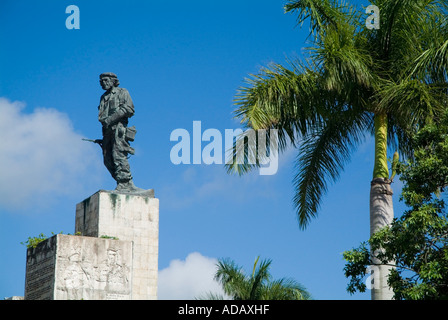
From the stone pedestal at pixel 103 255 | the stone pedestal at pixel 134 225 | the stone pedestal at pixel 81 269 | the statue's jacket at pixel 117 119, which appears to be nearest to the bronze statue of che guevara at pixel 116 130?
the statue's jacket at pixel 117 119

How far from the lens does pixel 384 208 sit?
2236 centimetres

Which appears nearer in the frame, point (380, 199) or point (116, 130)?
point (380, 199)

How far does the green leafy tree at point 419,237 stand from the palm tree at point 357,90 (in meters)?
2.33

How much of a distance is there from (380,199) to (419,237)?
322 cm

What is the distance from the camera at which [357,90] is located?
2350cm

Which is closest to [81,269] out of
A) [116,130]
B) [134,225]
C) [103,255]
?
[103,255]

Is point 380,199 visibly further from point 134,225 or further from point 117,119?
point 117,119

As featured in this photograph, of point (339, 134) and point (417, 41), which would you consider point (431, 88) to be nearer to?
point (417, 41)

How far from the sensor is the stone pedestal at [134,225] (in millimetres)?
22125

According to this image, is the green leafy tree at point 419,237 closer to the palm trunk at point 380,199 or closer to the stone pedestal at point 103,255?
the palm trunk at point 380,199

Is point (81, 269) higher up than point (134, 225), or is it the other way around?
point (134, 225)

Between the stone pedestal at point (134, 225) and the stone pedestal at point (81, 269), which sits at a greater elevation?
the stone pedestal at point (134, 225)

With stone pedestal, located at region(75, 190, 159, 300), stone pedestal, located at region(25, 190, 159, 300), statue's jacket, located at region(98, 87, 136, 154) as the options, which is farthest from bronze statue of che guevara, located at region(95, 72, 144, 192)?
stone pedestal, located at region(25, 190, 159, 300)
